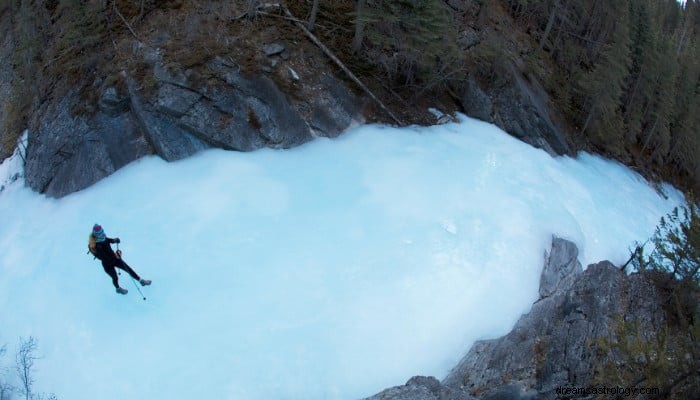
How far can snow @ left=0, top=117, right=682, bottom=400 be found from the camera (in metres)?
8.88

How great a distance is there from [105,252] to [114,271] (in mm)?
604

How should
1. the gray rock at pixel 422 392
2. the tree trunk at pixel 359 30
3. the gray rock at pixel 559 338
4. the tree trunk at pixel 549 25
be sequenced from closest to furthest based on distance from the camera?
the gray rock at pixel 422 392
the gray rock at pixel 559 338
the tree trunk at pixel 359 30
the tree trunk at pixel 549 25

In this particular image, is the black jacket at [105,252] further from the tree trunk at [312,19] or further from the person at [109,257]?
the tree trunk at [312,19]

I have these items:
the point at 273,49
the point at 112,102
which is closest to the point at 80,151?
the point at 112,102

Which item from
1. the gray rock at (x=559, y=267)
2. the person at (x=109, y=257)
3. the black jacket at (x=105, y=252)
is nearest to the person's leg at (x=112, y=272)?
the person at (x=109, y=257)

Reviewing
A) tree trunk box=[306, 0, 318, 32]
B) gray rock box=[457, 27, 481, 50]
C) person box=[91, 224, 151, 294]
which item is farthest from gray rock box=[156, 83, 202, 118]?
gray rock box=[457, 27, 481, 50]

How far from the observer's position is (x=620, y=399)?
603 cm

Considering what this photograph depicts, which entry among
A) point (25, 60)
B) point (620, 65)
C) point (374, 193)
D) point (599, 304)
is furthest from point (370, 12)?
point (620, 65)

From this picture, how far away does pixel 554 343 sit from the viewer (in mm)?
8523

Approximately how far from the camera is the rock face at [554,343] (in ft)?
25.0

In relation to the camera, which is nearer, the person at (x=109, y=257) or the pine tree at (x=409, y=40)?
the person at (x=109, y=257)

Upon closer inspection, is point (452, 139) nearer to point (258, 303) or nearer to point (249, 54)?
point (249, 54)

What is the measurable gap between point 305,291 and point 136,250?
4984 millimetres

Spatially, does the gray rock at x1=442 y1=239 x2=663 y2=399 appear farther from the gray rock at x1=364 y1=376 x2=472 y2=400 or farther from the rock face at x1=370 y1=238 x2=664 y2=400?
the gray rock at x1=364 y1=376 x2=472 y2=400
